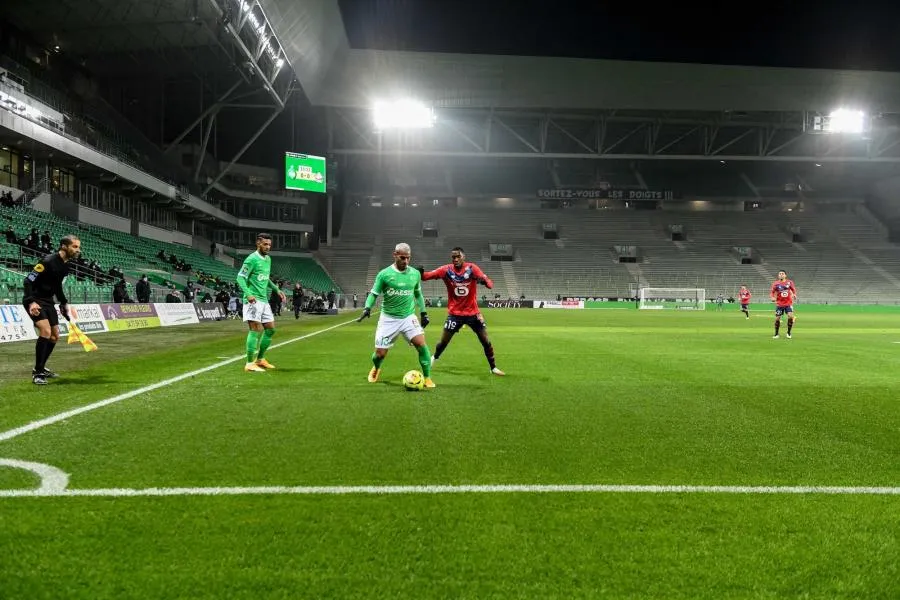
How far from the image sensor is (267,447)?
5223 mm

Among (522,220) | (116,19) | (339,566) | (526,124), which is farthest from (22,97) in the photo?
(522,220)

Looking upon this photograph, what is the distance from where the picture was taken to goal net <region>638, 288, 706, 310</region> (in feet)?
190

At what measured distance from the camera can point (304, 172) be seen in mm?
54938

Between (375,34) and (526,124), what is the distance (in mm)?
27092

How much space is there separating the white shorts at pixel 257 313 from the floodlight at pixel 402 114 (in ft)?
139

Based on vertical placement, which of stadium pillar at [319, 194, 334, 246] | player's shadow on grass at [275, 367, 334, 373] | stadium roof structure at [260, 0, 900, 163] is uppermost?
stadium roof structure at [260, 0, 900, 163]

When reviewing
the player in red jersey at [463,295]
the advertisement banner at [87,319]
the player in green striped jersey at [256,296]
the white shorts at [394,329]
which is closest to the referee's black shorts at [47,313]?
the player in green striped jersey at [256,296]

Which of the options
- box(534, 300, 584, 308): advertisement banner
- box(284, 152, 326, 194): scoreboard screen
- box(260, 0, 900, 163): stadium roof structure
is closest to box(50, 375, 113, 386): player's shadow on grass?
box(260, 0, 900, 163): stadium roof structure

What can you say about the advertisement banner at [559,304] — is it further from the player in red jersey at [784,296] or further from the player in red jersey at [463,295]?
the player in red jersey at [463,295]

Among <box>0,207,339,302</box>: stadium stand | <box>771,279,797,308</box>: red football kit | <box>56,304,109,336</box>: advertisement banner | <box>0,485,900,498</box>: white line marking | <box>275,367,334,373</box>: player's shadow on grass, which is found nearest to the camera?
<box>0,485,900,498</box>: white line marking

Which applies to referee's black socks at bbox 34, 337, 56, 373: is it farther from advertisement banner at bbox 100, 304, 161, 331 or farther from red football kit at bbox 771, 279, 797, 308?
red football kit at bbox 771, 279, 797, 308

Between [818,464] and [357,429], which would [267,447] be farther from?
[818,464]

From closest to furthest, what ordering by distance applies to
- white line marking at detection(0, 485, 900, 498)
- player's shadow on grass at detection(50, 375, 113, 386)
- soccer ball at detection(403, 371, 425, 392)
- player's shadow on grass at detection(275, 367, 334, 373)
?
white line marking at detection(0, 485, 900, 498) → soccer ball at detection(403, 371, 425, 392) → player's shadow on grass at detection(50, 375, 113, 386) → player's shadow on grass at detection(275, 367, 334, 373)

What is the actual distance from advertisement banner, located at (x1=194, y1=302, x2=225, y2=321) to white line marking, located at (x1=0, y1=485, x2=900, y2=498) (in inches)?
1090
